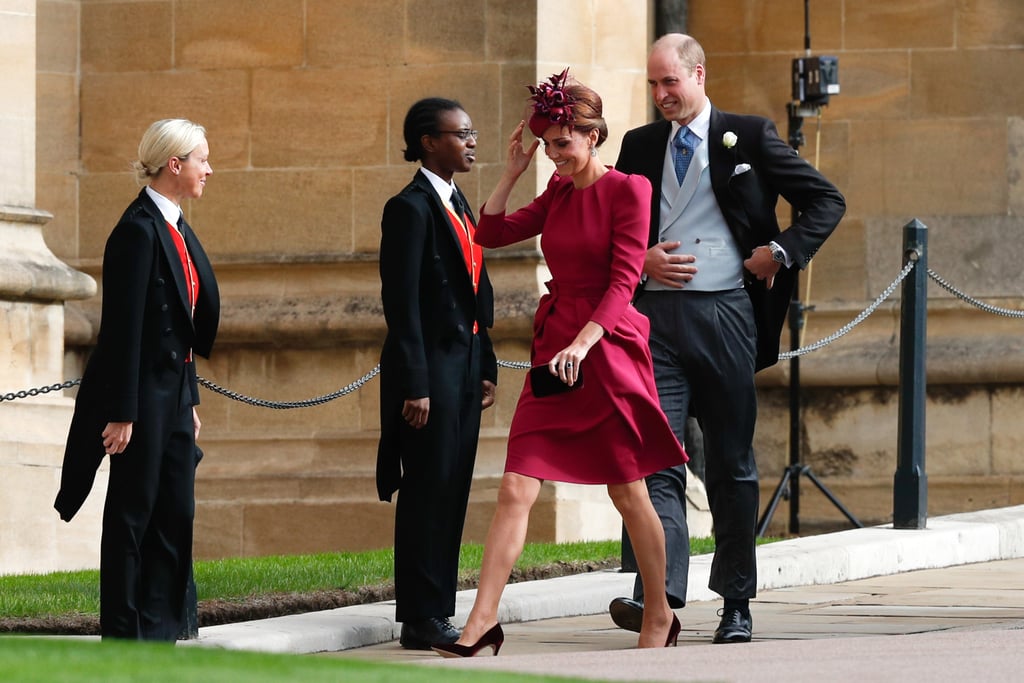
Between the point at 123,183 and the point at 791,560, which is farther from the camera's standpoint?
the point at 123,183

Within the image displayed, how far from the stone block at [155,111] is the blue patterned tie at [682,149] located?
4.94m

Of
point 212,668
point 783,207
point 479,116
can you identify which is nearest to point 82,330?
point 479,116

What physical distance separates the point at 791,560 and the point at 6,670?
5.09 meters

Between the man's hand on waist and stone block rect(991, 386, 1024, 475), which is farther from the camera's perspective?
stone block rect(991, 386, 1024, 475)

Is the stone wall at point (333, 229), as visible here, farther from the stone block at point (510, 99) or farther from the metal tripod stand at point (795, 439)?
the metal tripod stand at point (795, 439)

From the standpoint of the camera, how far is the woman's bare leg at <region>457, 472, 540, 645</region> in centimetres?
642

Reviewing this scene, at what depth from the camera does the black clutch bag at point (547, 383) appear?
6512mm

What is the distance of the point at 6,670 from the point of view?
436cm

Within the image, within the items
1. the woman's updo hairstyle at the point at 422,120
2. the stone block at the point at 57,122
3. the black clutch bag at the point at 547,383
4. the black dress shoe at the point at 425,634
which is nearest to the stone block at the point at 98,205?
the stone block at the point at 57,122

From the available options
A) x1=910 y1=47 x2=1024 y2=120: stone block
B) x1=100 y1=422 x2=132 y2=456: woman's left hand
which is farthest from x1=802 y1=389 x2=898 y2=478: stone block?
x1=100 y1=422 x2=132 y2=456: woman's left hand

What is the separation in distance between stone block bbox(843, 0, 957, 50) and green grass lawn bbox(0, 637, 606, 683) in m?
8.79

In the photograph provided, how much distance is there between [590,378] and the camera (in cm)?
657

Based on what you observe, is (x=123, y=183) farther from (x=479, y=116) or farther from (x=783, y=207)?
(x=783, y=207)

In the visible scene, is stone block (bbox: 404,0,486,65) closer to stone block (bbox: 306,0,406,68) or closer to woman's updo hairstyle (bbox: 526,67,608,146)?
stone block (bbox: 306,0,406,68)
